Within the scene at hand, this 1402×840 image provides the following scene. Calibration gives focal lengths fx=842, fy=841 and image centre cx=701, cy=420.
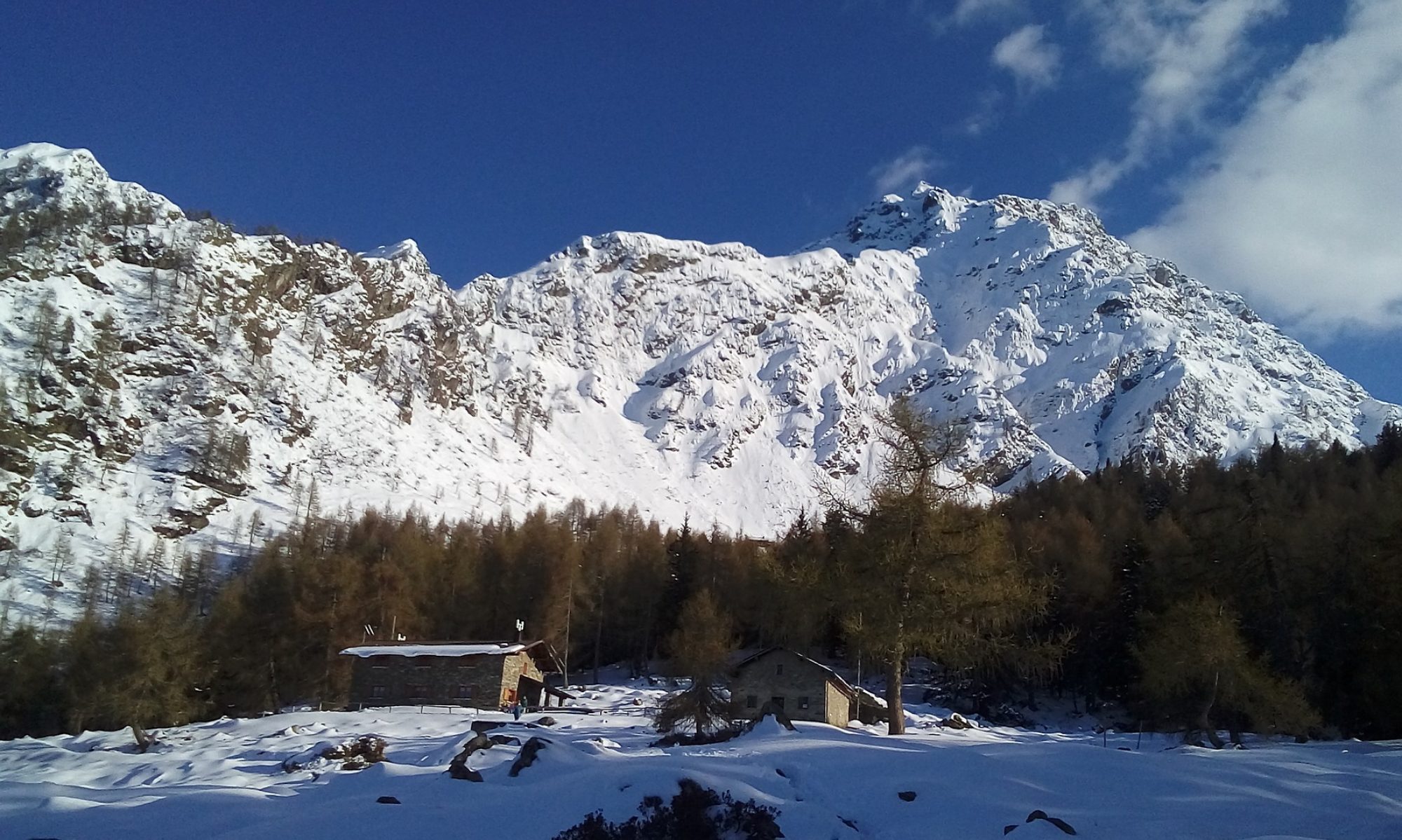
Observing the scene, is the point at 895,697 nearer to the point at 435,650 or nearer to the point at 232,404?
the point at 435,650

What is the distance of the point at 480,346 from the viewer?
19738 cm

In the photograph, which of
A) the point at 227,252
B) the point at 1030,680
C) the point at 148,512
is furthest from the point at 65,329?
the point at 1030,680

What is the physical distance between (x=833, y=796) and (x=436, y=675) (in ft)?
116

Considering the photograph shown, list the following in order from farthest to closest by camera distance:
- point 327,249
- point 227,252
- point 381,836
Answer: point 327,249 < point 227,252 < point 381,836

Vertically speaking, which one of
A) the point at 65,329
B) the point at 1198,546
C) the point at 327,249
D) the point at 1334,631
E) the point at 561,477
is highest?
the point at 327,249

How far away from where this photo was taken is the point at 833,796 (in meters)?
12.6

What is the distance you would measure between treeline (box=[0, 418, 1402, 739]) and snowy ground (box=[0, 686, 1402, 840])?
5373 millimetres

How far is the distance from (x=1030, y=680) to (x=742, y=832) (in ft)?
153

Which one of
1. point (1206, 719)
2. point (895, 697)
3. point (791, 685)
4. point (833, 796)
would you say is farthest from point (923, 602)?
point (791, 685)

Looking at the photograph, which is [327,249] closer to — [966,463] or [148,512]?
[148,512]

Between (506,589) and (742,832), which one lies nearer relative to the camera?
(742,832)

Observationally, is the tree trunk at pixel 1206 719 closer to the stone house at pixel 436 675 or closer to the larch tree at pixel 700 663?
the larch tree at pixel 700 663

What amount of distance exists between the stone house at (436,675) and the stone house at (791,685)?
1287 centimetres

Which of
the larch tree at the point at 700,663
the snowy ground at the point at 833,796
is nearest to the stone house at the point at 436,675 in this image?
the larch tree at the point at 700,663
